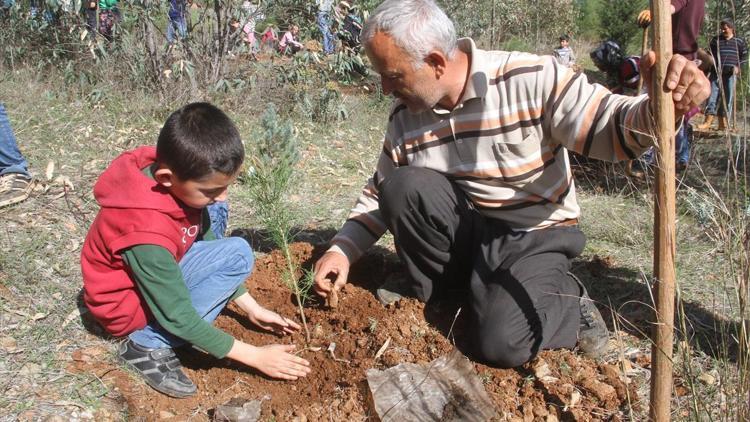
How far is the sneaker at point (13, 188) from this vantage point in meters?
3.54

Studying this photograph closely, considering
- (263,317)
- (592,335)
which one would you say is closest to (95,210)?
(263,317)

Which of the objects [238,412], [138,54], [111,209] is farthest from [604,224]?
[138,54]

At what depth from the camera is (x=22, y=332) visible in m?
2.51

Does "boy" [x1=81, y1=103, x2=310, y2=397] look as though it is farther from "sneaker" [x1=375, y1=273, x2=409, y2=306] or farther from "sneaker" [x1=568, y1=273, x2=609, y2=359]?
"sneaker" [x1=568, y1=273, x2=609, y2=359]

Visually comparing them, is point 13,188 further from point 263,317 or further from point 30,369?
point 263,317

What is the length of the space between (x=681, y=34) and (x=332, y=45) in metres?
3.31

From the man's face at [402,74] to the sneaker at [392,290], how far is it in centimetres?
89

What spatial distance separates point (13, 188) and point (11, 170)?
18 cm

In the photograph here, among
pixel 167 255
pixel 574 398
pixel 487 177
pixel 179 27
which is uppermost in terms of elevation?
pixel 179 27

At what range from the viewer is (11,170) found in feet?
12.3

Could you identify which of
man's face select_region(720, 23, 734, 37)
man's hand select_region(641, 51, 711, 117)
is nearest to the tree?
man's face select_region(720, 23, 734, 37)

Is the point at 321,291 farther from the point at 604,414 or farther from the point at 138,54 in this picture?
the point at 138,54

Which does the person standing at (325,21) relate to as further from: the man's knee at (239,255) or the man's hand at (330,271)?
the man's knee at (239,255)

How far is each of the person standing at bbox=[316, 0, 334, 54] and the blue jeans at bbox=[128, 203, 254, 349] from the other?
399 cm
